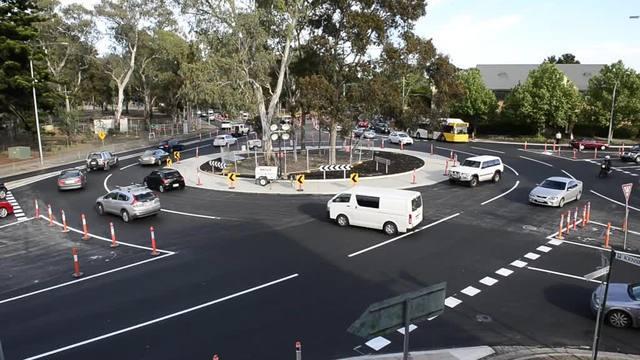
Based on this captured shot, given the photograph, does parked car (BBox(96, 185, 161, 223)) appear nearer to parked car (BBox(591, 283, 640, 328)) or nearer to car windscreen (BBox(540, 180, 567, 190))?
parked car (BBox(591, 283, 640, 328))

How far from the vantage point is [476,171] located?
29.7m

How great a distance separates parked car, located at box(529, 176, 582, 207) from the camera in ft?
78.1

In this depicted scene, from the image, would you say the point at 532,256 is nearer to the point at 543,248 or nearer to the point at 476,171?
the point at 543,248

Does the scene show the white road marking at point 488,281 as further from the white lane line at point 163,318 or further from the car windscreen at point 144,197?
the car windscreen at point 144,197

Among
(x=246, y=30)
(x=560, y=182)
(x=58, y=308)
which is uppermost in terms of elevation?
(x=246, y=30)

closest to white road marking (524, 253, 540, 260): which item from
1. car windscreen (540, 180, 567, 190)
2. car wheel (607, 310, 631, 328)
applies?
car wheel (607, 310, 631, 328)

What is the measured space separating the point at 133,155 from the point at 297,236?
37844 mm

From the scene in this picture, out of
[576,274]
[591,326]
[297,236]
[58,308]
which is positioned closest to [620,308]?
[591,326]

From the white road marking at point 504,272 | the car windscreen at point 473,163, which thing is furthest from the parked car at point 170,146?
the white road marking at point 504,272

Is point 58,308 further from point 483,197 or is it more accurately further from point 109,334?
point 483,197

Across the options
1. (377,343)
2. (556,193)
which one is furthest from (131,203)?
(556,193)

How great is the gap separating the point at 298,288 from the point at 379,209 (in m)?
6.84

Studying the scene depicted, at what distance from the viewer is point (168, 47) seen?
6656 cm

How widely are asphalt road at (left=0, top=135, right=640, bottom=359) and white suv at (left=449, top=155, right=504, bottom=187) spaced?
5515 millimetres
